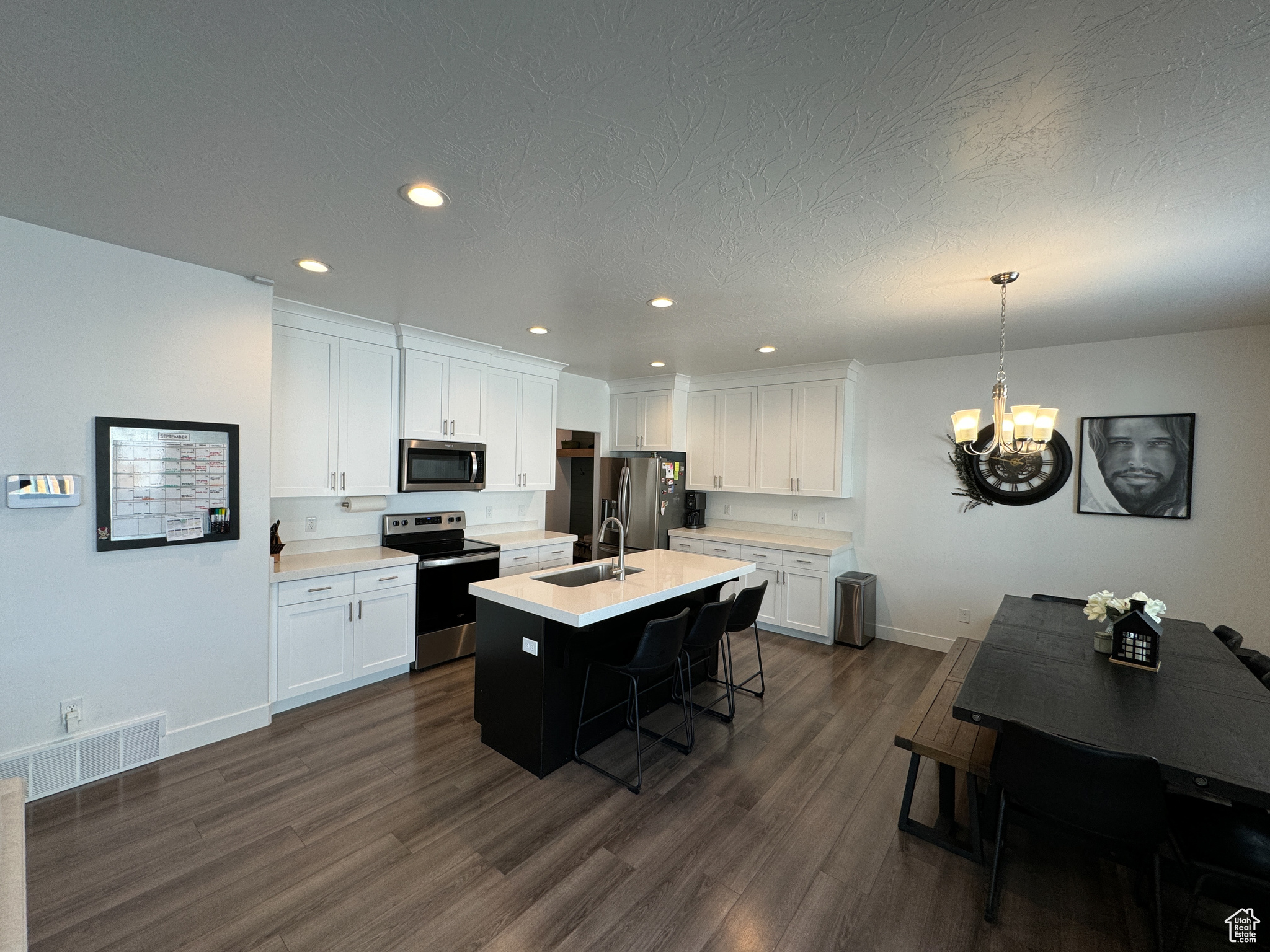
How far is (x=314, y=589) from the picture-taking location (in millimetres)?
3238

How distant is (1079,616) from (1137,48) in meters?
3.03

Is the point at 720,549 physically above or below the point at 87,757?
above

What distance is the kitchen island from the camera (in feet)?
8.48

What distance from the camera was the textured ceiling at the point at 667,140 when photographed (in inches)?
45.4

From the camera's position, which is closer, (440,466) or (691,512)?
(440,466)

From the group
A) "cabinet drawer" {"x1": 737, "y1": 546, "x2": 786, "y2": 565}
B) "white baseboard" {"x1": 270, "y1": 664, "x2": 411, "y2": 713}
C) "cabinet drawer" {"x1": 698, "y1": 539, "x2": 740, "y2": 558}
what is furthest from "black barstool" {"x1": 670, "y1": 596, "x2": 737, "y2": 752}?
"white baseboard" {"x1": 270, "y1": 664, "x2": 411, "y2": 713}

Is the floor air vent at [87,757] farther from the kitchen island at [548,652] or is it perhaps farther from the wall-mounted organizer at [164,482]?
the kitchen island at [548,652]

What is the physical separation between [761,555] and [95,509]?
14.8 ft

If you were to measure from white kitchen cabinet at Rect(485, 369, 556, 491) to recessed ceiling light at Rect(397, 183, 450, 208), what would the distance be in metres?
2.61

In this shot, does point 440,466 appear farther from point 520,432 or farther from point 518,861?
point 518,861

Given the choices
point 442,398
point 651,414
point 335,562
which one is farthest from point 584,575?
point 651,414

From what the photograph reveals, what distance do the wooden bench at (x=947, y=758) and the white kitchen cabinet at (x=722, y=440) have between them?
304 cm

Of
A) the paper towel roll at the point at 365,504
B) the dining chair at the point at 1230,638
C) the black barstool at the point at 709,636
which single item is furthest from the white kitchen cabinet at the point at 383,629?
the dining chair at the point at 1230,638

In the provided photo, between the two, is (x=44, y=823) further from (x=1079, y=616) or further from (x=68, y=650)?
(x=1079, y=616)
